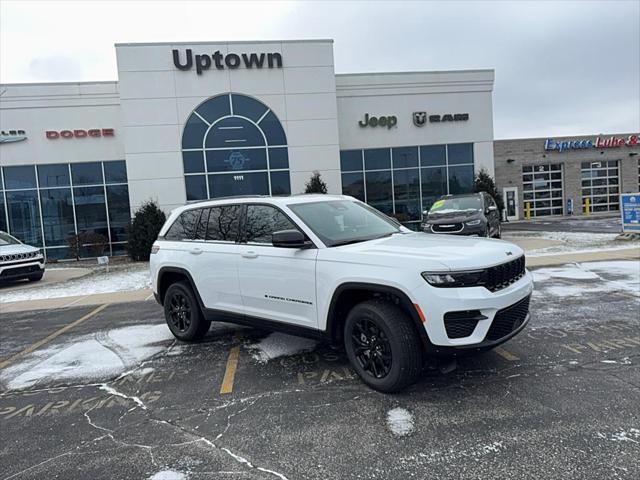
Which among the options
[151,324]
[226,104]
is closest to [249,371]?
[151,324]

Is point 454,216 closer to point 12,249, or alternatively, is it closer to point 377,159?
point 377,159

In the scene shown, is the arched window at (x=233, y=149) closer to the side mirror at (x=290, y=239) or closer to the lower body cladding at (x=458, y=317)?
the side mirror at (x=290, y=239)

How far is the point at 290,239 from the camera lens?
14.2 feet

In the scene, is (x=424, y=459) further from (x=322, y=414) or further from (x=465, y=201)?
(x=465, y=201)

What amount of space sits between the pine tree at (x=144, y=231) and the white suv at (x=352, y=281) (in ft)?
40.7

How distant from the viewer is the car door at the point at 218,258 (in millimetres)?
5227

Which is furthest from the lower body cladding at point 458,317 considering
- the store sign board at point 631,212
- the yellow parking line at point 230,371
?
the store sign board at point 631,212

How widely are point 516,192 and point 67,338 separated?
91.5 feet

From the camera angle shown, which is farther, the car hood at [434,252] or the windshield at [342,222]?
the windshield at [342,222]

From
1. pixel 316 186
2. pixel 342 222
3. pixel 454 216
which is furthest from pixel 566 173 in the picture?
pixel 342 222

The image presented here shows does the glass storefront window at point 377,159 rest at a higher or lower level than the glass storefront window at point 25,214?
higher

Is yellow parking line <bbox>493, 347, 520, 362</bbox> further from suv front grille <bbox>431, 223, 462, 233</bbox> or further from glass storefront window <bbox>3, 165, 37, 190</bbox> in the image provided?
glass storefront window <bbox>3, 165, 37, 190</bbox>

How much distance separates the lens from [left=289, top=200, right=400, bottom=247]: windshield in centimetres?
460

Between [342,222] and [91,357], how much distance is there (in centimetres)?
364
